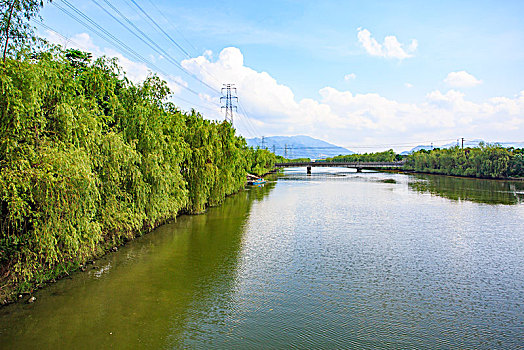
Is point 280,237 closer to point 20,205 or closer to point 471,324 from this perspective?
point 471,324

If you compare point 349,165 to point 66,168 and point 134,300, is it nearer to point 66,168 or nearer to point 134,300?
point 134,300

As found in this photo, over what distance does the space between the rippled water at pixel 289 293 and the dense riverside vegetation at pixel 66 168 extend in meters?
1.54

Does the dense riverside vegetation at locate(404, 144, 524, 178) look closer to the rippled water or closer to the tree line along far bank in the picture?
the tree line along far bank

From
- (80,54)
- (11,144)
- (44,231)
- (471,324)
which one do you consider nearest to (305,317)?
(471,324)

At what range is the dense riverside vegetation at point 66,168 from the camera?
1070cm

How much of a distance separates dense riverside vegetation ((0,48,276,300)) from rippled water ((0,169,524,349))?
1540 millimetres

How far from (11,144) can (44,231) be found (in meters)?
2.76

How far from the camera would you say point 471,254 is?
61.1ft

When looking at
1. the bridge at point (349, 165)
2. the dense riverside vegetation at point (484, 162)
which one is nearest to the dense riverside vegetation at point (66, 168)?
the dense riverside vegetation at point (484, 162)

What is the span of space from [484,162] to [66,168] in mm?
85992

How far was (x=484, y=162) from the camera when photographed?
78.2 metres

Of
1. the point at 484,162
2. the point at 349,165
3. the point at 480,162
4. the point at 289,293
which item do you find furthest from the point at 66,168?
the point at 349,165

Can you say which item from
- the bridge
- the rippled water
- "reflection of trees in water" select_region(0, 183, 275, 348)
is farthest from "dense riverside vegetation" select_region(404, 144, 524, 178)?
"reflection of trees in water" select_region(0, 183, 275, 348)

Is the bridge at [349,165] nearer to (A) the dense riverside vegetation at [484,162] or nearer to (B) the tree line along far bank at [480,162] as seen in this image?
(B) the tree line along far bank at [480,162]
